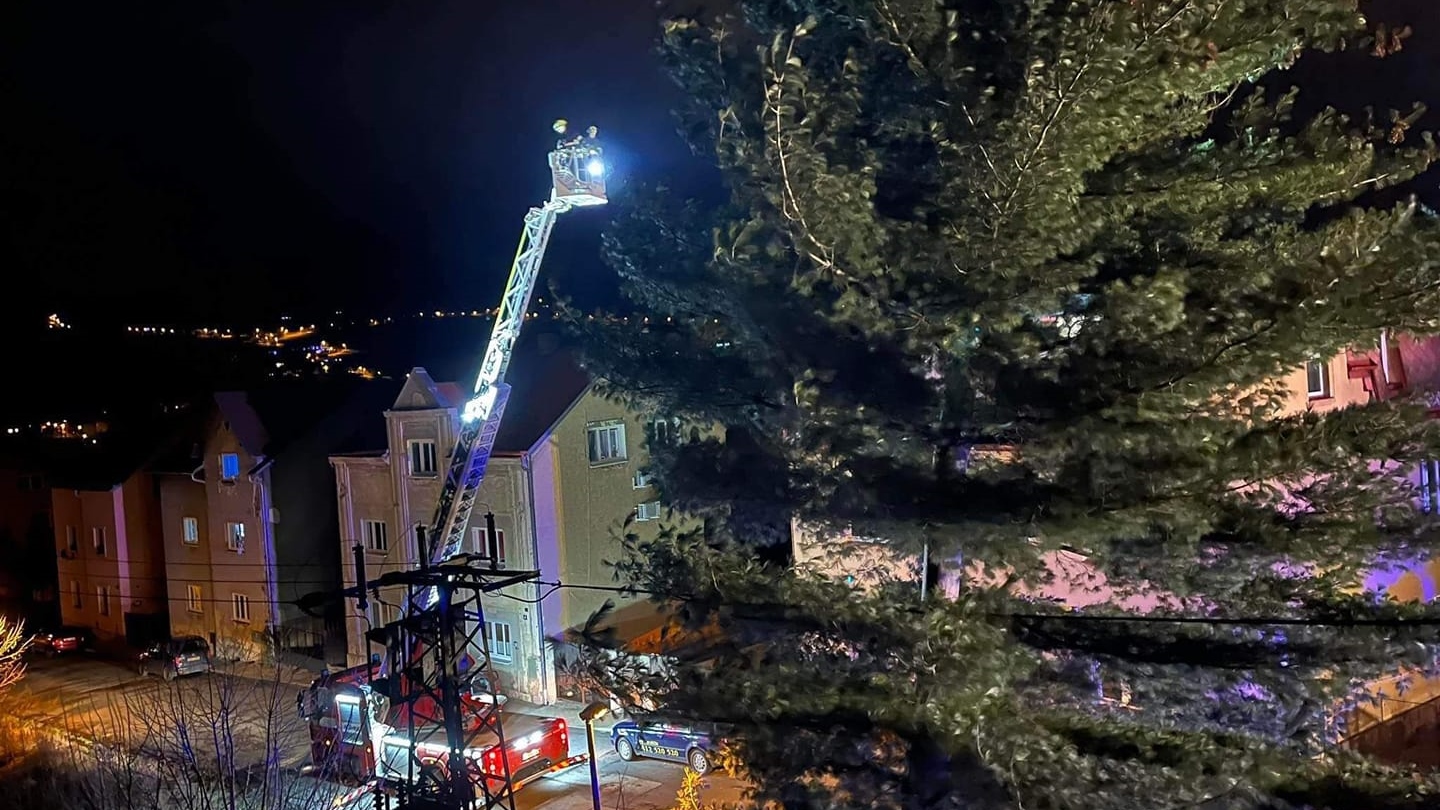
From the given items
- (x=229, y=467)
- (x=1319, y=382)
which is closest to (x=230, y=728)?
(x=1319, y=382)

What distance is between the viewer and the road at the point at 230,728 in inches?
693

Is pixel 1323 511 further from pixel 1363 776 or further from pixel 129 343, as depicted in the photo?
pixel 129 343

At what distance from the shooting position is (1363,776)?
20.9 feet

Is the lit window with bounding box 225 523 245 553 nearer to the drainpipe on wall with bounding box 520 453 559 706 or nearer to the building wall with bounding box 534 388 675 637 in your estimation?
the drainpipe on wall with bounding box 520 453 559 706

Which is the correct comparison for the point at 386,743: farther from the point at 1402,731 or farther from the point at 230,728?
the point at 1402,731

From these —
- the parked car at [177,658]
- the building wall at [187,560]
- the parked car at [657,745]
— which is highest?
the building wall at [187,560]

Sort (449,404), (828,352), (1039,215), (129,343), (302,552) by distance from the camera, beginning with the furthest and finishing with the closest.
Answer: (129,343) < (302,552) < (449,404) < (828,352) < (1039,215)

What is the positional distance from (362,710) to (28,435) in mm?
43069

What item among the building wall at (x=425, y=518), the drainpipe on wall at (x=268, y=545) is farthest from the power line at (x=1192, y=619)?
the drainpipe on wall at (x=268, y=545)

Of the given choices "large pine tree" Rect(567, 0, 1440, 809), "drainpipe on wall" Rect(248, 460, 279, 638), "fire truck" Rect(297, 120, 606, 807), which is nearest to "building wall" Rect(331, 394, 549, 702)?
"fire truck" Rect(297, 120, 606, 807)

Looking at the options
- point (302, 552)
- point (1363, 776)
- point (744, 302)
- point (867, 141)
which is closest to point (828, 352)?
point (744, 302)

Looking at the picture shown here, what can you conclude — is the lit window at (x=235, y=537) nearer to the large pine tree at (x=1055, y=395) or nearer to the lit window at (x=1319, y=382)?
the large pine tree at (x=1055, y=395)

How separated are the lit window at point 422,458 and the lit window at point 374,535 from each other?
2.51 meters

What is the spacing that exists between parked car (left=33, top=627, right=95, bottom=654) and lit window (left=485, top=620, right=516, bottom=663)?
20.5 m
